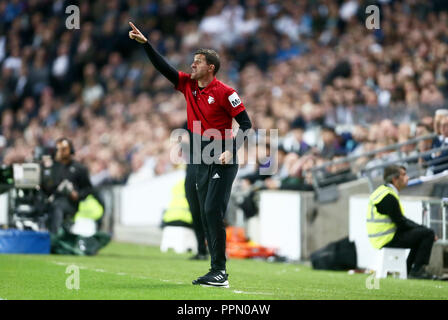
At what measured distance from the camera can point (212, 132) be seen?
906 cm

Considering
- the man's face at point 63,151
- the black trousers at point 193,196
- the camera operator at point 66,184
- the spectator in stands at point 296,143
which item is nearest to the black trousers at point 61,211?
the camera operator at point 66,184

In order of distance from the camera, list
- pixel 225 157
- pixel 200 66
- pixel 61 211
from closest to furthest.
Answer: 1. pixel 225 157
2. pixel 200 66
3. pixel 61 211

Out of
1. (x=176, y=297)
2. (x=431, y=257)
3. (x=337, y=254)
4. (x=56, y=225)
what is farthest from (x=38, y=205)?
(x=176, y=297)

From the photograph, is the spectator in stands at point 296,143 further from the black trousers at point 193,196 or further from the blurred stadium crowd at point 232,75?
the black trousers at point 193,196

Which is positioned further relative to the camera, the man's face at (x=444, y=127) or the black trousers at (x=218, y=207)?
the man's face at (x=444, y=127)

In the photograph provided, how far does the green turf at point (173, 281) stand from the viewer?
8477 mm

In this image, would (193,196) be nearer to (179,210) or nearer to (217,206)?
(217,206)

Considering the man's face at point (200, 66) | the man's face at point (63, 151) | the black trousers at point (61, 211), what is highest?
the man's face at point (200, 66)

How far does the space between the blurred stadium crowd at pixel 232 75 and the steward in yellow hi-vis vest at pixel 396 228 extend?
9.51 ft

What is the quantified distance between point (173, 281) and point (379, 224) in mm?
3084

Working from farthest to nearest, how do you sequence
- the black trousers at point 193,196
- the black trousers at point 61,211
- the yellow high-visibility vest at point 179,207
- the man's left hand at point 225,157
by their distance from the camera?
1. the yellow high-visibility vest at point 179,207
2. the black trousers at point 61,211
3. the black trousers at point 193,196
4. the man's left hand at point 225,157

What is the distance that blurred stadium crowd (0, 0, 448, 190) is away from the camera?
16.9 meters

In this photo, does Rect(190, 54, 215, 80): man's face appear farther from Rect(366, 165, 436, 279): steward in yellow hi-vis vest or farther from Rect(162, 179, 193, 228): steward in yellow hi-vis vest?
Rect(162, 179, 193, 228): steward in yellow hi-vis vest

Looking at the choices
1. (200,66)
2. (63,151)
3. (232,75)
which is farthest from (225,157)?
(232,75)
